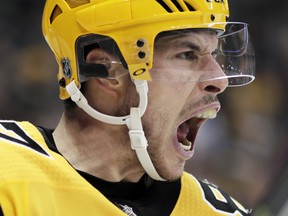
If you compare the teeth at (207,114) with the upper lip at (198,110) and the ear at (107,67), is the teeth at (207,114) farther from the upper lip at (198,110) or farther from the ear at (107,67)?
the ear at (107,67)

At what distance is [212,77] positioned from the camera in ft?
4.87

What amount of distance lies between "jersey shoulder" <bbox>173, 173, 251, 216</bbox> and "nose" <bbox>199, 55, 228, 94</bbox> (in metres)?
0.30

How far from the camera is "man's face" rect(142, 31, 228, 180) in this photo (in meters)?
1.47

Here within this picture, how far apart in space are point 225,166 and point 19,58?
112 cm

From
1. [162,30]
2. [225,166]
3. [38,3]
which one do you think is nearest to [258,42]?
[225,166]

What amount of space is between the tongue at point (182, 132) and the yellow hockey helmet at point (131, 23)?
10.3 inches

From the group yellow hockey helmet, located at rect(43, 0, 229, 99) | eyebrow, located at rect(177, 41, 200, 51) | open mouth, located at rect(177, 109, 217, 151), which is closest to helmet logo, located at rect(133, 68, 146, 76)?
yellow hockey helmet, located at rect(43, 0, 229, 99)

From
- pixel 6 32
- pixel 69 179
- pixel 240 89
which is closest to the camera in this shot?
pixel 69 179

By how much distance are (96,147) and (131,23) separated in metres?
0.30

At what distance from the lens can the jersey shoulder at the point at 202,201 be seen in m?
1.64

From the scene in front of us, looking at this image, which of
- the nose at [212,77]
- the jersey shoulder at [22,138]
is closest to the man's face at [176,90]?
the nose at [212,77]

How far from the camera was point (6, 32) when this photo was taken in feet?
10.1

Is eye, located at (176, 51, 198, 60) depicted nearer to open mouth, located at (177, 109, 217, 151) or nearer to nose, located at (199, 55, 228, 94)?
nose, located at (199, 55, 228, 94)

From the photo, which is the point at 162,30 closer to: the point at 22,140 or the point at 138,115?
the point at 138,115
